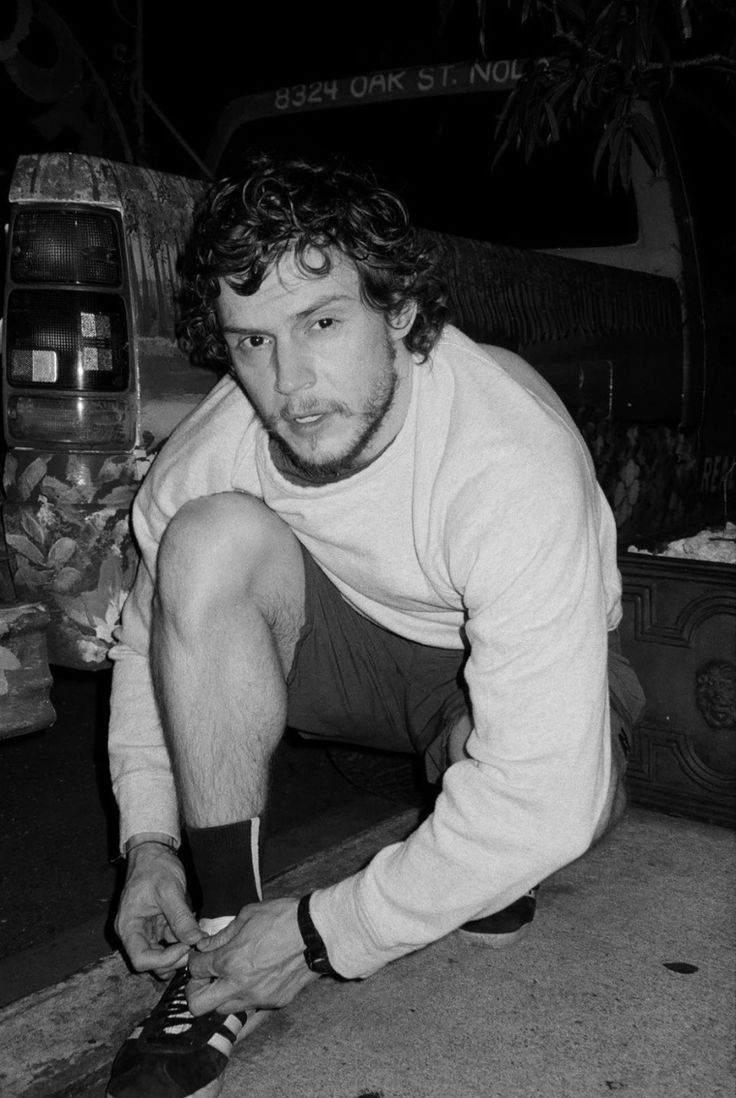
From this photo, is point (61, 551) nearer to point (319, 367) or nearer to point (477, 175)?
point (319, 367)

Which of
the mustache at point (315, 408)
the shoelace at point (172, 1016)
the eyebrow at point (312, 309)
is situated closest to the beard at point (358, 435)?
the mustache at point (315, 408)

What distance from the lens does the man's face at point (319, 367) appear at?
1655 mm

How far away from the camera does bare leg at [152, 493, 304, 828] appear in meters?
1.70

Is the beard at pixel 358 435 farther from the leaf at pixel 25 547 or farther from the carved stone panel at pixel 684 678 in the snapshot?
the carved stone panel at pixel 684 678

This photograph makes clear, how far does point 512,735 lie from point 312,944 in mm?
409

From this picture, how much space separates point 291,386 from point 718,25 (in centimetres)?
197

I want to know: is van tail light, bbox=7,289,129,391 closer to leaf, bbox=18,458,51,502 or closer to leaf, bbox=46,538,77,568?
leaf, bbox=18,458,51,502

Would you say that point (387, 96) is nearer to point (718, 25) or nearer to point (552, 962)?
point (718, 25)

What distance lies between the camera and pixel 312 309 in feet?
5.47

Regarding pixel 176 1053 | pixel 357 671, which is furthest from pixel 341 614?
pixel 176 1053

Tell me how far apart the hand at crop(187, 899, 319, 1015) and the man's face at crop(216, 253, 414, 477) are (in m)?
0.66

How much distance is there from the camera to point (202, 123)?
8914mm

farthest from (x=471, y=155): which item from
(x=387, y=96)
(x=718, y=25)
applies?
(x=718, y=25)

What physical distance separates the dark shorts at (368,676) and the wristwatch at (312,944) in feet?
1.35
